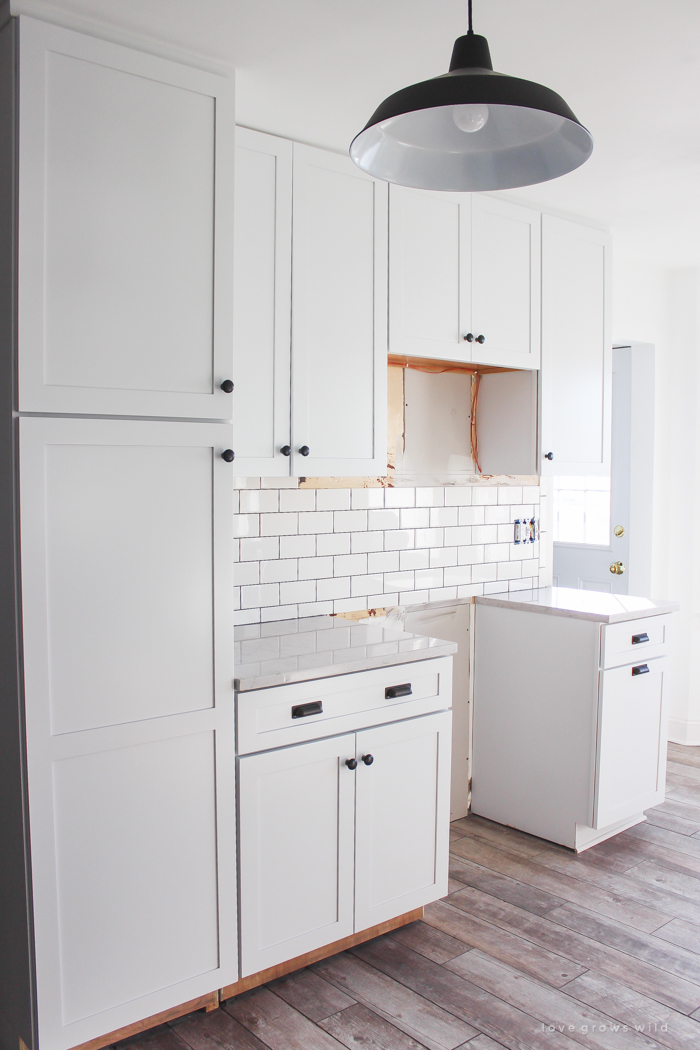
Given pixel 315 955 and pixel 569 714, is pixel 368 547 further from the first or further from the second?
pixel 315 955

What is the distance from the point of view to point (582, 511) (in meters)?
4.88

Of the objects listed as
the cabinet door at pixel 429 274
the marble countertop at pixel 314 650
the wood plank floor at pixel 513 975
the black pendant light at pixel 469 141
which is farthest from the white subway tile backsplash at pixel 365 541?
the black pendant light at pixel 469 141

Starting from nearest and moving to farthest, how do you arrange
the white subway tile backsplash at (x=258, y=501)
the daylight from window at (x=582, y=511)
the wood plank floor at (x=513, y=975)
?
the wood plank floor at (x=513, y=975)
the white subway tile backsplash at (x=258, y=501)
the daylight from window at (x=582, y=511)

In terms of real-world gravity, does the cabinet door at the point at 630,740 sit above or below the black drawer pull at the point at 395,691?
below

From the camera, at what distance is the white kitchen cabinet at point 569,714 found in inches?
121

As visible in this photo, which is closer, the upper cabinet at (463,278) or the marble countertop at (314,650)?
the marble countertop at (314,650)

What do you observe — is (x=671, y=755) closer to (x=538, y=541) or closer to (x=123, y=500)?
(x=538, y=541)

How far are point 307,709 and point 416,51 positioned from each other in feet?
5.86

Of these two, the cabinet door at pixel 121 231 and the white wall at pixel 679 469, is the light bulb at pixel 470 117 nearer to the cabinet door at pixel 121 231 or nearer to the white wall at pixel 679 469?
the cabinet door at pixel 121 231

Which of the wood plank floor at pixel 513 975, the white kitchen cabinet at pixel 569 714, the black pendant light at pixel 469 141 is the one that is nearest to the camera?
the black pendant light at pixel 469 141

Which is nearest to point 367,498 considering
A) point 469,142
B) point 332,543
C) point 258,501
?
point 332,543

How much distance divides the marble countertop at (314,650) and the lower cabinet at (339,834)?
21 centimetres

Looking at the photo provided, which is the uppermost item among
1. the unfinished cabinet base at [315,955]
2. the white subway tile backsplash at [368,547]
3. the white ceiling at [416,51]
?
the white ceiling at [416,51]

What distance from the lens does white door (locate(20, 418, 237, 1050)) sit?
1.83 m
